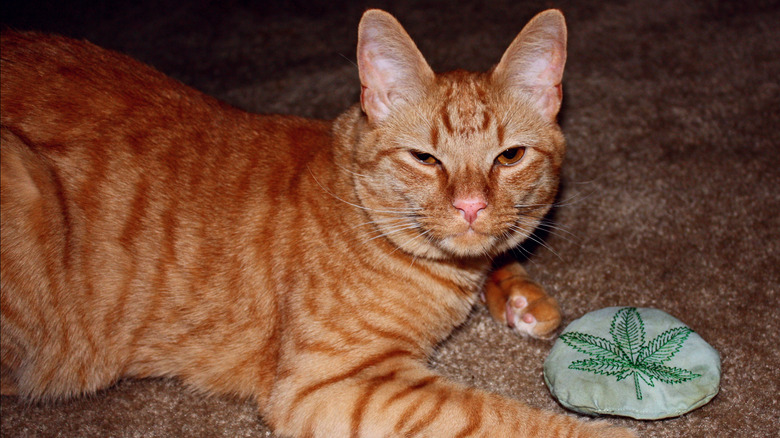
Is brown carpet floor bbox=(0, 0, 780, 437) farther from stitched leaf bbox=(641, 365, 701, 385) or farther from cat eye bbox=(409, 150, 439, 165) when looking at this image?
cat eye bbox=(409, 150, 439, 165)

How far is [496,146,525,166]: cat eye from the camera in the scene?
6.33ft

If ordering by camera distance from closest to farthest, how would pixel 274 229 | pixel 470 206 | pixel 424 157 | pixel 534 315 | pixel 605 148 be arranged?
pixel 470 206 < pixel 424 157 < pixel 274 229 < pixel 534 315 < pixel 605 148

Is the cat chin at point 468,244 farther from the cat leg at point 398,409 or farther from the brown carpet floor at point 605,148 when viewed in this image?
the brown carpet floor at point 605,148

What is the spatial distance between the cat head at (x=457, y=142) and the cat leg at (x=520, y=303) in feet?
1.05

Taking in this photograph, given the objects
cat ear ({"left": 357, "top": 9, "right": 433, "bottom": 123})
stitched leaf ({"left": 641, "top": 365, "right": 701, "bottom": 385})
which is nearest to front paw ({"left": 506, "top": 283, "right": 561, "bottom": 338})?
stitched leaf ({"left": 641, "top": 365, "right": 701, "bottom": 385})

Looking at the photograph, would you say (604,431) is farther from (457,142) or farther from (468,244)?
(457,142)

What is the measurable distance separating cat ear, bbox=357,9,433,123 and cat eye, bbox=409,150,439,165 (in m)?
0.15

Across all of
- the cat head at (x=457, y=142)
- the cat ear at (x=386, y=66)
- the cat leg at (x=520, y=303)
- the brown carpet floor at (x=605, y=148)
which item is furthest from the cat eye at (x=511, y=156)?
the brown carpet floor at (x=605, y=148)

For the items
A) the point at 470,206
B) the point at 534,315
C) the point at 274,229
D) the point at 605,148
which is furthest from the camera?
the point at 605,148

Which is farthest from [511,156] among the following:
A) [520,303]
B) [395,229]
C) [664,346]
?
[664,346]

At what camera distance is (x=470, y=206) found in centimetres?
180

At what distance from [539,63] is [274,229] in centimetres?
92

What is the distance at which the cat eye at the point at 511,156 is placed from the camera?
193 centimetres

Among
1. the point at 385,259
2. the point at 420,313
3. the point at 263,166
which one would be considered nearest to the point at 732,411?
the point at 420,313
